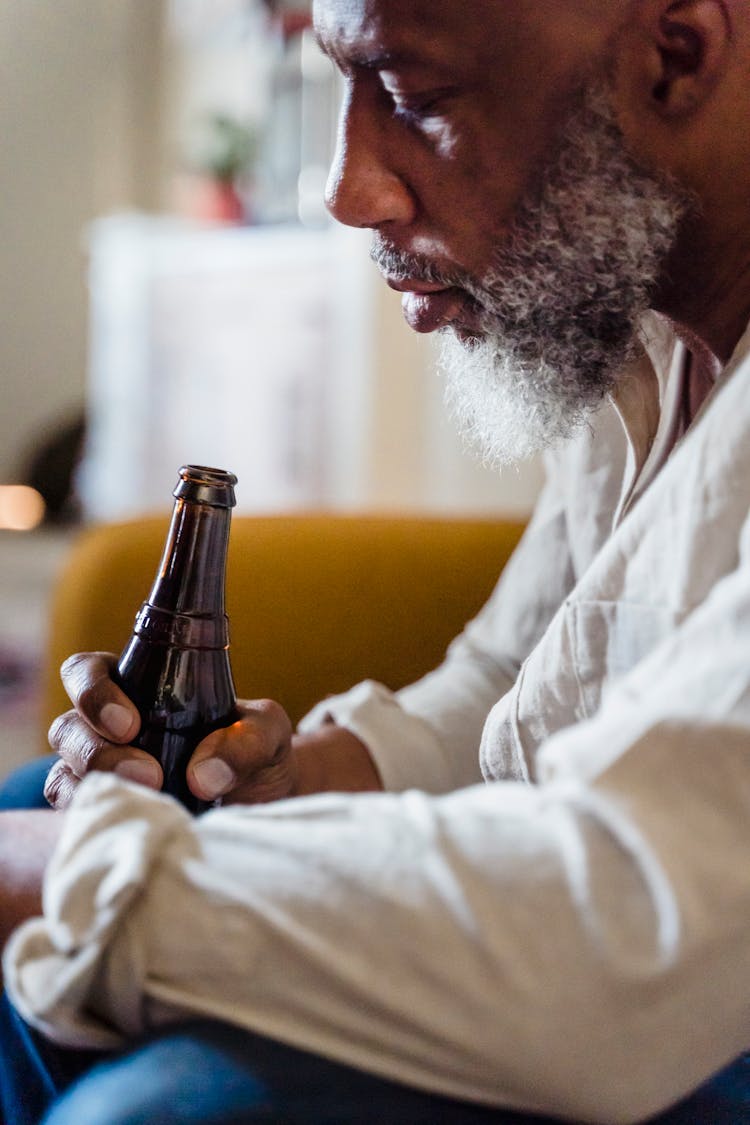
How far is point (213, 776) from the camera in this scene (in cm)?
62

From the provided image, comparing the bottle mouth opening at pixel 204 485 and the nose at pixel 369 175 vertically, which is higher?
the nose at pixel 369 175

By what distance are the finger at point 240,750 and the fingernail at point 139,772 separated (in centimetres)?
2

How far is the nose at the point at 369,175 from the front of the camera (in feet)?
2.20

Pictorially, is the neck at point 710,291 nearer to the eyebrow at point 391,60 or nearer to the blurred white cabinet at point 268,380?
the eyebrow at point 391,60

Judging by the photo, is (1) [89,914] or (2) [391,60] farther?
(2) [391,60]

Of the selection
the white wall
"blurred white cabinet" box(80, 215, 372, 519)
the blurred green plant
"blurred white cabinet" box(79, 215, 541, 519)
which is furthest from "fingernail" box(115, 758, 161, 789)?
the white wall

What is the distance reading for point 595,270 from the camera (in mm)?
681

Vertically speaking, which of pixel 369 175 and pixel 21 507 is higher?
pixel 369 175

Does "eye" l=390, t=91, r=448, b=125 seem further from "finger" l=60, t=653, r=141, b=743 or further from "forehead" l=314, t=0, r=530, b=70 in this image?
"finger" l=60, t=653, r=141, b=743

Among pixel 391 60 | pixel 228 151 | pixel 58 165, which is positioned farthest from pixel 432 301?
pixel 58 165

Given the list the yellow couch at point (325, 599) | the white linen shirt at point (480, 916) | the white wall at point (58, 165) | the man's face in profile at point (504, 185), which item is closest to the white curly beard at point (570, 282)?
the man's face in profile at point (504, 185)

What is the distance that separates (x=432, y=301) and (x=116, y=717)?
304 millimetres

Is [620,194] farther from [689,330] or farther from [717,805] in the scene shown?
[717,805]

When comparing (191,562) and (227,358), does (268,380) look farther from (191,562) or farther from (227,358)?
(191,562)
